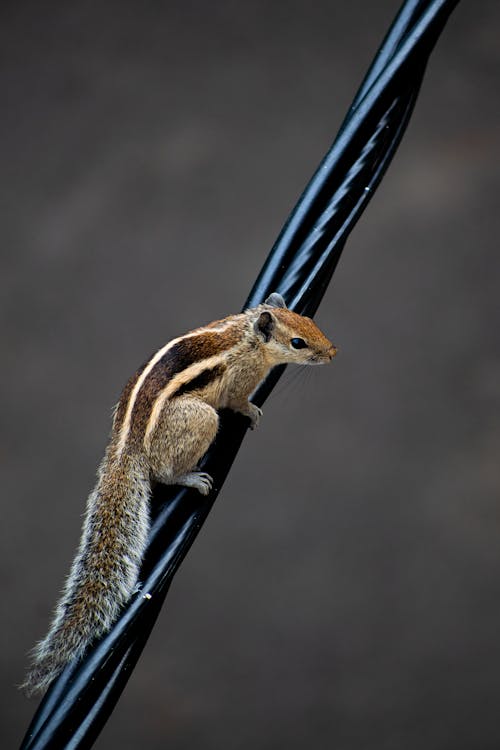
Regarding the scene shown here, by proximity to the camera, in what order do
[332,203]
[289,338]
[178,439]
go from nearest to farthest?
[332,203], [178,439], [289,338]

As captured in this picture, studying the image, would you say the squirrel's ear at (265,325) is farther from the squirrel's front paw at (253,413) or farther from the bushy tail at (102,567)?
the bushy tail at (102,567)

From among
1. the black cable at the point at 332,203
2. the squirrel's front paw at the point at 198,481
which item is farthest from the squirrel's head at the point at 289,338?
the squirrel's front paw at the point at 198,481

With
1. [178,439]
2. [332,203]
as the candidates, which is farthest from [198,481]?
[332,203]

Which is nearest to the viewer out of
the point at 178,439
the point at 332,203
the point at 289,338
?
the point at 332,203

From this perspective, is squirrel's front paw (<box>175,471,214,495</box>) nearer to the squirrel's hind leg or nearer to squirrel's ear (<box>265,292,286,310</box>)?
the squirrel's hind leg

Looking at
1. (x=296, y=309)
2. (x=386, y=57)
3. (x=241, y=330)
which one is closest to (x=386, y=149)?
(x=386, y=57)

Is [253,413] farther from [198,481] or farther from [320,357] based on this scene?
[198,481]

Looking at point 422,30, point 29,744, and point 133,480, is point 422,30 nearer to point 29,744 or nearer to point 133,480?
point 133,480
